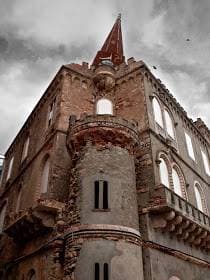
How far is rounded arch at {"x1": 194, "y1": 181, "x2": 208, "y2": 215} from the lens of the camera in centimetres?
1860

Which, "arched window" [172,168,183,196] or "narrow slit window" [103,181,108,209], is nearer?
"narrow slit window" [103,181,108,209]

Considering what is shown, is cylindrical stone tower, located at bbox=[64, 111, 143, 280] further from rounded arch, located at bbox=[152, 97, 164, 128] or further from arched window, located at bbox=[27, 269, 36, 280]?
rounded arch, located at bbox=[152, 97, 164, 128]

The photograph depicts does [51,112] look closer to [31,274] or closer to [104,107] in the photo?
[104,107]

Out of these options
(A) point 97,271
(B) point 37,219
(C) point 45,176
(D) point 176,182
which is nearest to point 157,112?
(D) point 176,182

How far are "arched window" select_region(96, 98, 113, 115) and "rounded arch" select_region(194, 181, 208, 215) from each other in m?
7.20

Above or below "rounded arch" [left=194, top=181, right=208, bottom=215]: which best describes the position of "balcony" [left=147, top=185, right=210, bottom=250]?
below

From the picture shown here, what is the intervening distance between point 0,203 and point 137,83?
13.1 metres

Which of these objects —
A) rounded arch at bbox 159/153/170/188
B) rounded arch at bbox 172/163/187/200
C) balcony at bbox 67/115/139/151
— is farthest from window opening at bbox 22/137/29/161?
rounded arch at bbox 172/163/187/200

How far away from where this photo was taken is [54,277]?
11.2m

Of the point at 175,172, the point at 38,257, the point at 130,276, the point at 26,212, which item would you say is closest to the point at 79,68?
the point at 175,172

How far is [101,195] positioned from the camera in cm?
1191

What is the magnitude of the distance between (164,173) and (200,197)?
533 cm

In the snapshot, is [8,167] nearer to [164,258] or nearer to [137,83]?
[137,83]

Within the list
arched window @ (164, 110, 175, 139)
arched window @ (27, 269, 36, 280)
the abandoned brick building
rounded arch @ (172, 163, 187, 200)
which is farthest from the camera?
arched window @ (164, 110, 175, 139)
